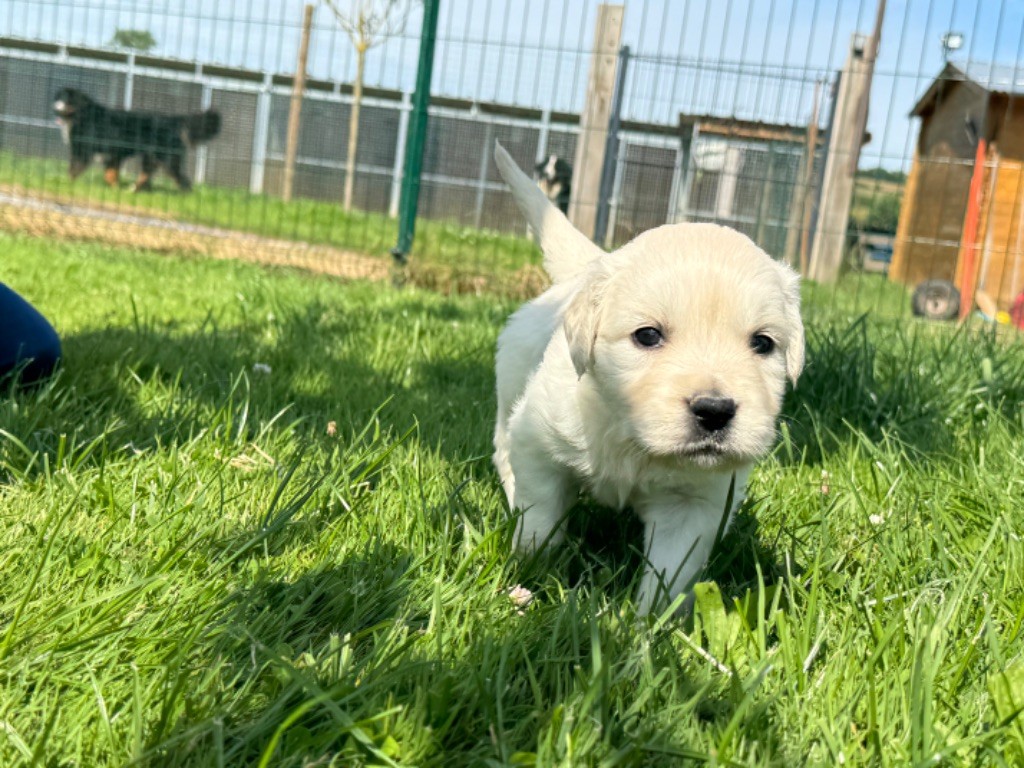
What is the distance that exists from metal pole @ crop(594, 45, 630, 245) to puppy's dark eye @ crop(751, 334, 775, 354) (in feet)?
15.3

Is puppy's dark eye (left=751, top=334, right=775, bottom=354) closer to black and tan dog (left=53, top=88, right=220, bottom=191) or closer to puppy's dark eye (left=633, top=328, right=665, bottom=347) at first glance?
puppy's dark eye (left=633, top=328, right=665, bottom=347)

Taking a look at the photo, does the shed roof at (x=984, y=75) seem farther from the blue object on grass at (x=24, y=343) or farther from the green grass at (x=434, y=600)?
the blue object on grass at (x=24, y=343)

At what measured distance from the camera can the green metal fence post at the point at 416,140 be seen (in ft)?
20.6

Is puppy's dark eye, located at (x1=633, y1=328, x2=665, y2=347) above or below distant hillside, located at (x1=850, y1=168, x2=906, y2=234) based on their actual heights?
below

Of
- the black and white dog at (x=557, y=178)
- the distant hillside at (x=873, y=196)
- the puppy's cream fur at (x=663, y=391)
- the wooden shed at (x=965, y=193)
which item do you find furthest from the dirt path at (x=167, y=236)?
the puppy's cream fur at (x=663, y=391)

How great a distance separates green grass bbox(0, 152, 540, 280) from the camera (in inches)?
254

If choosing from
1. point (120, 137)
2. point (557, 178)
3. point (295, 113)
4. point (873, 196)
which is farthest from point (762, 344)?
point (120, 137)

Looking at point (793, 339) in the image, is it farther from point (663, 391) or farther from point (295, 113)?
point (295, 113)

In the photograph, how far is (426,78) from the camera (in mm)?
6352

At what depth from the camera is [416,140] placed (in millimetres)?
6402

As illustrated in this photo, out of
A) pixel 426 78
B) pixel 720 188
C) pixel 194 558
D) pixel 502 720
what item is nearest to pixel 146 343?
pixel 194 558

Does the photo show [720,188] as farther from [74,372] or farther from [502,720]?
[502,720]

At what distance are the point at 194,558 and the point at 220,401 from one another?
44.8 inches

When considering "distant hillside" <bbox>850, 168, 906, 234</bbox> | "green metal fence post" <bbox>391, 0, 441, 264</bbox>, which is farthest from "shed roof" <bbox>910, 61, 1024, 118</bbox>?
"green metal fence post" <bbox>391, 0, 441, 264</bbox>
